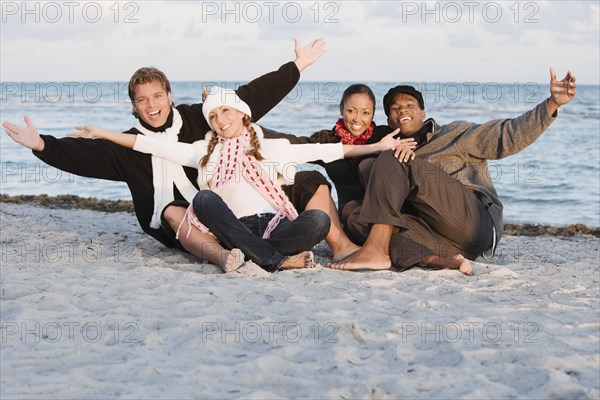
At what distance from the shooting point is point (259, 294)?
4465 millimetres

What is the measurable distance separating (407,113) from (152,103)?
72.4 inches

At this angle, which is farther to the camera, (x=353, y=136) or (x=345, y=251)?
(x=353, y=136)

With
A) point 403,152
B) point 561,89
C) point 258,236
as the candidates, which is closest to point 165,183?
point 258,236

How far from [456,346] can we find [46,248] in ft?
11.8

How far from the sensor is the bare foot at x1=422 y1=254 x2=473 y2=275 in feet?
16.7

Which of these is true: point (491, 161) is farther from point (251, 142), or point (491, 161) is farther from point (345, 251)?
point (251, 142)

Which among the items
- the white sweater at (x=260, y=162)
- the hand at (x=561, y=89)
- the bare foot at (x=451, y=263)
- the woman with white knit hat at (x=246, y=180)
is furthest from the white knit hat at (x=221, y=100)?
the hand at (x=561, y=89)

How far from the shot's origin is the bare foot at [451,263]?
509 centimetres

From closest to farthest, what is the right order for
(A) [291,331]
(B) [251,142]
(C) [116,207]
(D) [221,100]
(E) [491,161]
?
(A) [291,331], (D) [221,100], (B) [251,142], (C) [116,207], (E) [491,161]

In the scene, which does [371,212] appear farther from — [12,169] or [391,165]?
[12,169]

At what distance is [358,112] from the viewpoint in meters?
5.63

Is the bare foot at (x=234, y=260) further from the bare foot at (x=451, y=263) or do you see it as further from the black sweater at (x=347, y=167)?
the bare foot at (x=451, y=263)

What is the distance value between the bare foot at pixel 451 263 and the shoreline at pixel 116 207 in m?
3.29

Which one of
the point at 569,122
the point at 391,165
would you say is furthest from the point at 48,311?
the point at 569,122
